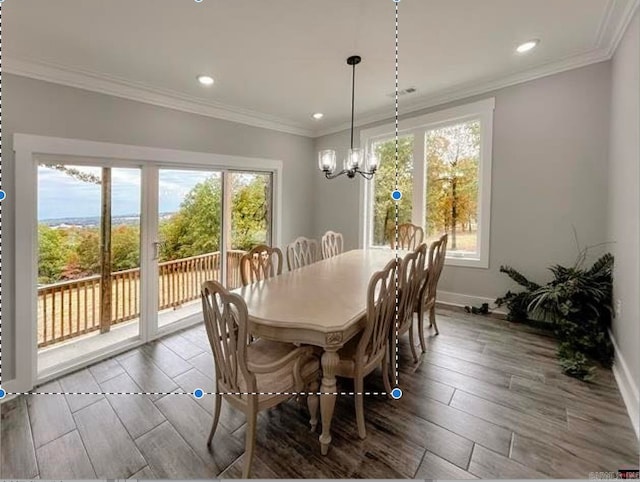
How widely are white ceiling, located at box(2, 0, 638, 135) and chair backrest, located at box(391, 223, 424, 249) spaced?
5.54 feet

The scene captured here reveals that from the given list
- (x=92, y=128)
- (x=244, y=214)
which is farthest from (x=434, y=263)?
(x=92, y=128)

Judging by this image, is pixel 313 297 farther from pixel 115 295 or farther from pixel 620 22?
pixel 620 22

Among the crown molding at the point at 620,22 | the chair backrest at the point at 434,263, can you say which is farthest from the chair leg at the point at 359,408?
the crown molding at the point at 620,22

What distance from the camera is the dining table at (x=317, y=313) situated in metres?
1.60

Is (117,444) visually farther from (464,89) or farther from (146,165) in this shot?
→ (464,89)

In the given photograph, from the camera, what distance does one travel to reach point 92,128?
2.77 metres

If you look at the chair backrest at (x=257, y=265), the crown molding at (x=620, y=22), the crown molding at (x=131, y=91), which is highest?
the crown molding at (x=620, y=22)

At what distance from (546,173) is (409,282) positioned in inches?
86.9

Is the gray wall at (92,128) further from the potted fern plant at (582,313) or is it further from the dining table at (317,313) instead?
the potted fern plant at (582,313)

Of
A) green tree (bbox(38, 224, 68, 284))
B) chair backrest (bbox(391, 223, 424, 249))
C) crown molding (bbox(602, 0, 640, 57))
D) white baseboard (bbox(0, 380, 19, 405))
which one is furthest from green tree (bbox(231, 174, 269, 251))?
crown molding (bbox(602, 0, 640, 57))

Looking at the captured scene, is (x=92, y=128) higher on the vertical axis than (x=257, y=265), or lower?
higher

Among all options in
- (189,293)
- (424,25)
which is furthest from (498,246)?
(189,293)

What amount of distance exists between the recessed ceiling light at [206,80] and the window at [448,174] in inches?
92.2

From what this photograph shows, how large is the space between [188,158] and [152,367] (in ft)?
7.30
